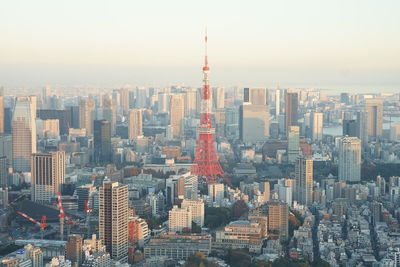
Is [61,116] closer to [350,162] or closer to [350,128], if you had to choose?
[350,128]

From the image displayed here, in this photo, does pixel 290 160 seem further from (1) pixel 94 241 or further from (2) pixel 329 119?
(1) pixel 94 241

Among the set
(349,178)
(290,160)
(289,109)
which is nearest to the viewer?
(349,178)

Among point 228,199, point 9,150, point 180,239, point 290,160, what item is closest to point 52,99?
point 9,150

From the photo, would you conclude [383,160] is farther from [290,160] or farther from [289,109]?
[289,109]

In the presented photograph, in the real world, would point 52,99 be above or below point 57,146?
above

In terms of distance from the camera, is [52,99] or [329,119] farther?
[329,119]

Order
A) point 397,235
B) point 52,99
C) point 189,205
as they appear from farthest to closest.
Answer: point 52,99, point 189,205, point 397,235

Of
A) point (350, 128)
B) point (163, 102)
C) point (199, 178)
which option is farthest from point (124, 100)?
point (199, 178)

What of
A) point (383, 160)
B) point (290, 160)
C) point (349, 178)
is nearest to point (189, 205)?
point (349, 178)
